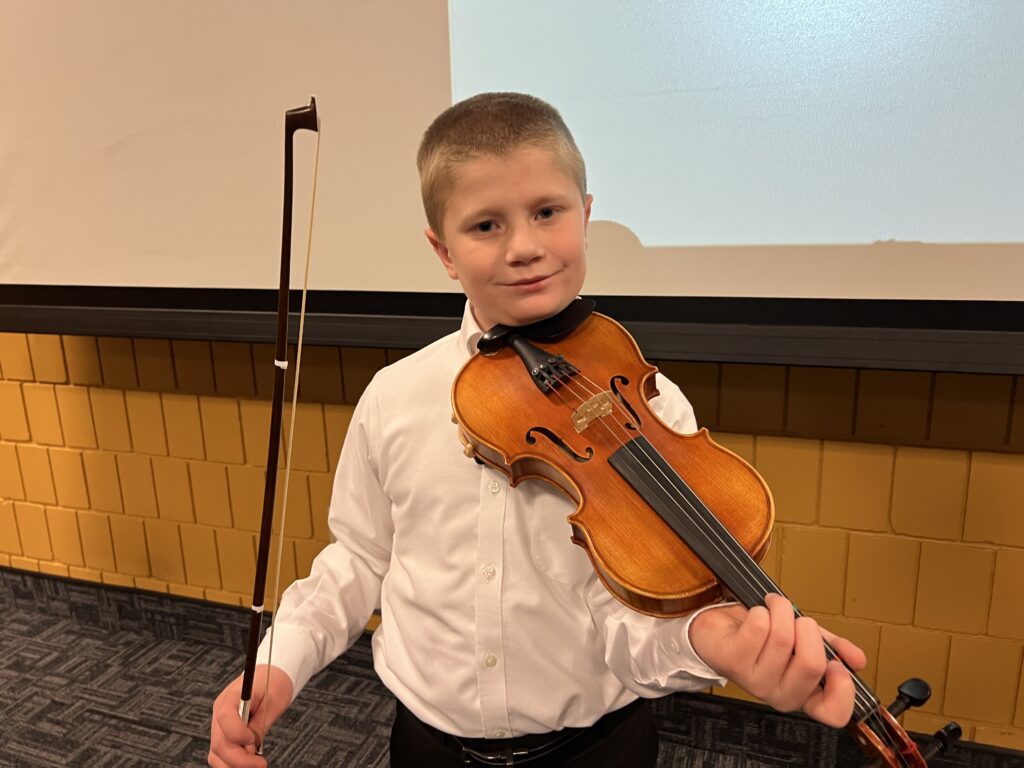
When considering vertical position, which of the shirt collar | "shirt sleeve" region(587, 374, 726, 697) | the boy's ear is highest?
the boy's ear

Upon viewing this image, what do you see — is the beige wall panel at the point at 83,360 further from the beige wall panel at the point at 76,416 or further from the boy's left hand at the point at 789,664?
the boy's left hand at the point at 789,664

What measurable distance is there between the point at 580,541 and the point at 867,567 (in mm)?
1013

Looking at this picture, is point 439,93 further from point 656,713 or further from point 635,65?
point 656,713

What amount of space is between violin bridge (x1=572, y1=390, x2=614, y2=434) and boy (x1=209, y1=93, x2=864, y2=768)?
0.35ft

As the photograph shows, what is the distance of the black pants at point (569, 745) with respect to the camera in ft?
3.00

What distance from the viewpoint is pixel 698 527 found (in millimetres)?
633

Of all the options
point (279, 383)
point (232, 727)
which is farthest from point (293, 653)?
point (279, 383)

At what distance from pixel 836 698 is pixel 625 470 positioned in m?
0.26

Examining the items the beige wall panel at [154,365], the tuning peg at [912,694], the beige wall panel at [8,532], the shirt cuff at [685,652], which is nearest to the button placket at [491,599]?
the shirt cuff at [685,652]

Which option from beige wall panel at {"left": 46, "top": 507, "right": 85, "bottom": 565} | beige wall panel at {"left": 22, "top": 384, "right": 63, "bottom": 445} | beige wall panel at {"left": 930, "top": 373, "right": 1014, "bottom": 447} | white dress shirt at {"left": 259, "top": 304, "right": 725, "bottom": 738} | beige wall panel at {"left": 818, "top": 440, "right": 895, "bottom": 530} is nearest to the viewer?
white dress shirt at {"left": 259, "top": 304, "right": 725, "bottom": 738}

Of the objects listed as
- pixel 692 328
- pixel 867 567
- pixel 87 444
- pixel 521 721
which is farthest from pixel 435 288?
pixel 87 444

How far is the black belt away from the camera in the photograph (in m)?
0.90

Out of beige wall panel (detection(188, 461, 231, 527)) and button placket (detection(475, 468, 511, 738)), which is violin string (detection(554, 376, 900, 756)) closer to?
button placket (detection(475, 468, 511, 738))

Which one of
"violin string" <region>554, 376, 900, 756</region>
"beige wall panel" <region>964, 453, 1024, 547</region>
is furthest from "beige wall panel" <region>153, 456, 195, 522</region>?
"beige wall panel" <region>964, 453, 1024, 547</region>
